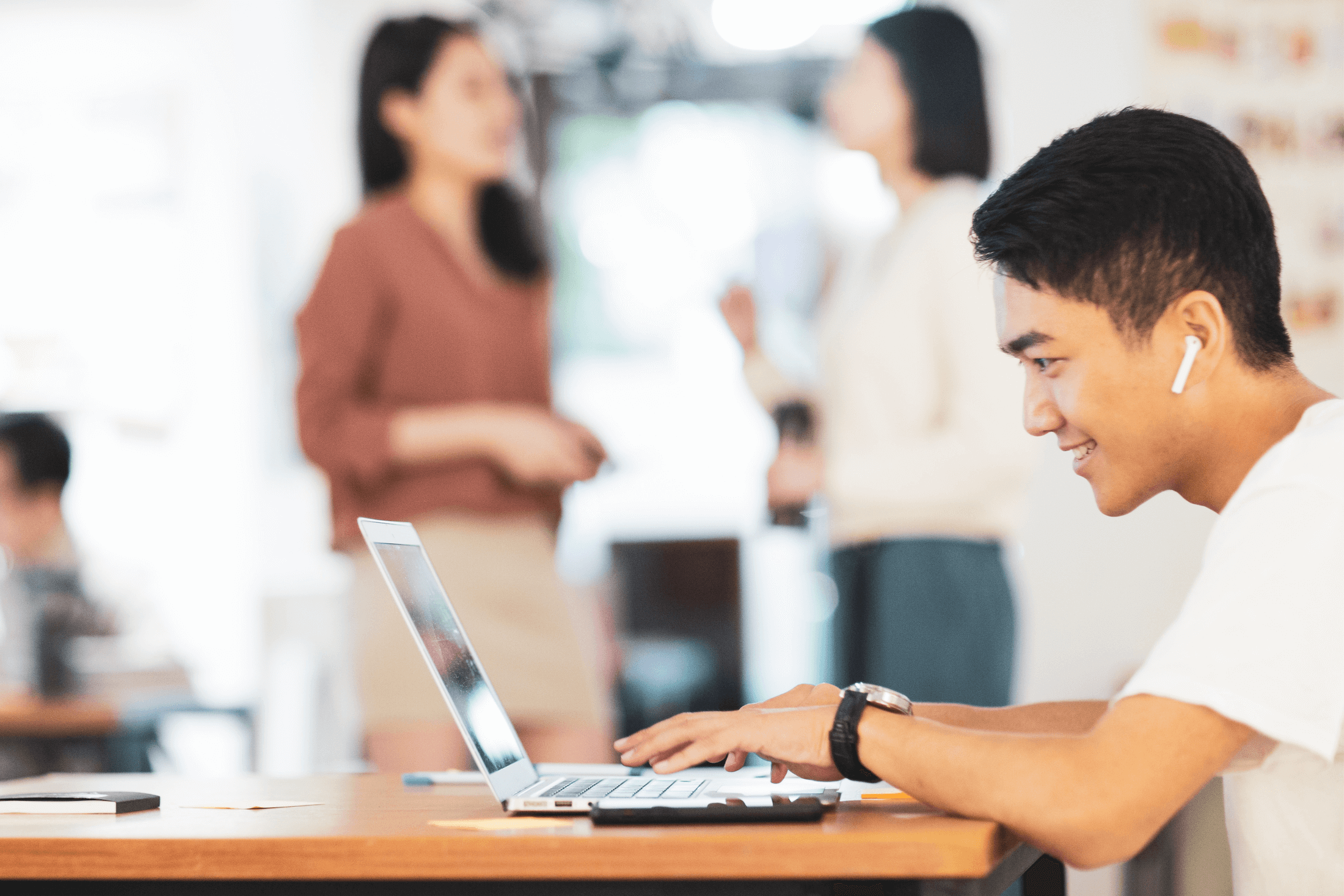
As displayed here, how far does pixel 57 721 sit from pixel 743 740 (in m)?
2.39

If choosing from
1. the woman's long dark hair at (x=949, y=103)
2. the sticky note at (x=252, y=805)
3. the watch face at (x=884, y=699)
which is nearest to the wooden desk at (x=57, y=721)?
the sticky note at (x=252, y=805)

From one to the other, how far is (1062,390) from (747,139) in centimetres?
276

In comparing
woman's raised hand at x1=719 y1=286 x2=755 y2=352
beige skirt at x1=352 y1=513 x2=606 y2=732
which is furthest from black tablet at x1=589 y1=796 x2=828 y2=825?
woman's raised hand at x1=719 y1=286 x2=755 y2=352

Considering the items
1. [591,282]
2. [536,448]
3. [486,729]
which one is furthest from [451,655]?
[591,282]

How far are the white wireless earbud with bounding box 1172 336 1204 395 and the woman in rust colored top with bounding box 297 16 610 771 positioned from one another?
129 cm

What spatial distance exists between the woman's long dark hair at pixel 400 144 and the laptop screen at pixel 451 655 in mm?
1171

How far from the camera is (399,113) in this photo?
242 cm

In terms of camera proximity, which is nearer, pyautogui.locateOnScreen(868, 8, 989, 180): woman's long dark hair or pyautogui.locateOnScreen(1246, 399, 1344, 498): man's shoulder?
pyautogui.locateOnScreen(1246, 399, 1344, 498): man's shoulder

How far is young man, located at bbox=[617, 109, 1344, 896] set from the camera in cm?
85

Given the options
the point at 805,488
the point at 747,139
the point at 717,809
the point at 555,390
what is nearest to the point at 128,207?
the point at 555,390

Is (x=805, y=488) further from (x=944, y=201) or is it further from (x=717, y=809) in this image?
(x=717, y=809)

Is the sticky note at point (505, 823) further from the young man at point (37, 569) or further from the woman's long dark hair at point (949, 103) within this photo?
the young man at point (37, 569)

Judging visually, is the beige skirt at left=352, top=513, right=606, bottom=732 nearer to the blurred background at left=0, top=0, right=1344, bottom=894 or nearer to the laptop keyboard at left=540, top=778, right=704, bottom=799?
the laptop keyboard at left=540, top=778, right=704, bottom=799

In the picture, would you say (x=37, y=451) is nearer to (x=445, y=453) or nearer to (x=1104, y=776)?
(x=445, y=453)
